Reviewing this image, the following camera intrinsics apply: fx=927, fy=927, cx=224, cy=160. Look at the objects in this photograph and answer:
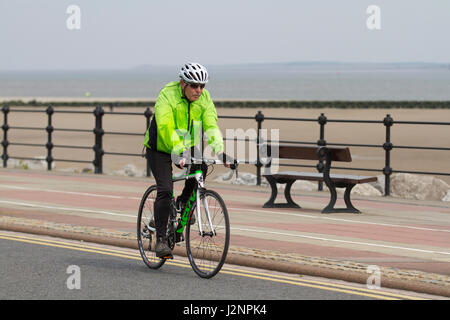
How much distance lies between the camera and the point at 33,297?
772 cm

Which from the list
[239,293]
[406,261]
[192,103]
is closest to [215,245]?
[239,293]

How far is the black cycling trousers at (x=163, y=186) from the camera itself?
842 cm

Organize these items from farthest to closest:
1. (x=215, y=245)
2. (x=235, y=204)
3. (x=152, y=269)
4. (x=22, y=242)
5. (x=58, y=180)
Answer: (x=58, y=180), (x=235, y=204), (x=22, y=242), (x=152, y=269), (x=215, y=245)

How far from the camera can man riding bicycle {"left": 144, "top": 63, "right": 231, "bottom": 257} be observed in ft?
26.9

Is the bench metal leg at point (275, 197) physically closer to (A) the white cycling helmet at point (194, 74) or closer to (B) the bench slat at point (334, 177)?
(B) the bench slat at point (334, 177)

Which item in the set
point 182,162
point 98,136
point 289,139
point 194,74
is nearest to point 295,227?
point 182,162

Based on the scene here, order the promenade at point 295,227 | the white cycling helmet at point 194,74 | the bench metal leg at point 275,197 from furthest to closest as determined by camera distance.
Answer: the bench metal leg at point 275,197, the promenade at point 295,227, the white cycling helmet at point 194,74

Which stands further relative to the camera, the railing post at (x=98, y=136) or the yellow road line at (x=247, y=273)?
the railing post at (x=98, y=136)

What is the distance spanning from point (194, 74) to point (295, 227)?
14.0 ft

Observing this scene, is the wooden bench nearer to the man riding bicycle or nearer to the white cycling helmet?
the man riding bicycle

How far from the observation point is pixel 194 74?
810 cm

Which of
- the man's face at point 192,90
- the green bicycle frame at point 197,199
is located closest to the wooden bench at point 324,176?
the green bicycle frame at point 197,199
